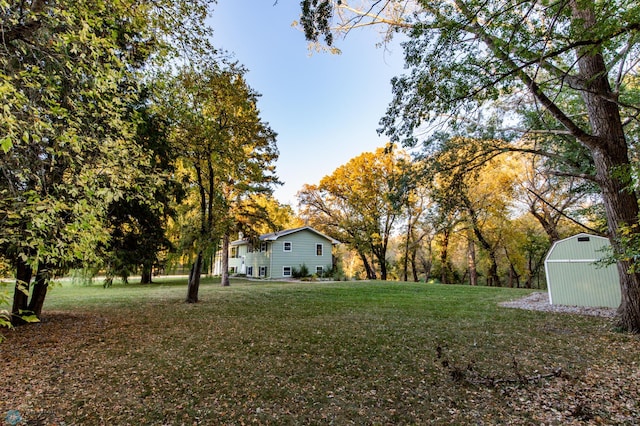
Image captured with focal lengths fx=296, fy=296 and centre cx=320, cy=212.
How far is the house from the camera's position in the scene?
23.3 meters

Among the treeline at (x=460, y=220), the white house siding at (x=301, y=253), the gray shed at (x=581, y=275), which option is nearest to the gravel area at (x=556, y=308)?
the gray shed at (x=581, y=275)

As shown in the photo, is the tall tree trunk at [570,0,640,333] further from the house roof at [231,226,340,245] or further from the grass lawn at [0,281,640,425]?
the house roof at [231,226,340,245]

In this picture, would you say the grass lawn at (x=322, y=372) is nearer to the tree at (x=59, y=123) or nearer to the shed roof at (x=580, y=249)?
the tree at (x=59, y=123)

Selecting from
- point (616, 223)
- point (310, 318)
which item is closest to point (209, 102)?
point (310, 318)

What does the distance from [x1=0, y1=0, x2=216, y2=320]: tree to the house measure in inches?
738

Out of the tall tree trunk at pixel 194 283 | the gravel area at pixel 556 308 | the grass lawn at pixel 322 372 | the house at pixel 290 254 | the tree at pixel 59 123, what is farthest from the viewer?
the house at pixel 290 254

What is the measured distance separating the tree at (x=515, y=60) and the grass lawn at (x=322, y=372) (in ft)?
6.31

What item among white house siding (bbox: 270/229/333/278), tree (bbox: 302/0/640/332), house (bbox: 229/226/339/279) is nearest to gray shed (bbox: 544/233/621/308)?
tree (bbox: 302/0/640/332)

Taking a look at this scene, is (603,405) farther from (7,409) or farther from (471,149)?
(7,409)

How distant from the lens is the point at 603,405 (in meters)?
3.22

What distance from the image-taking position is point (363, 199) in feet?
79.7

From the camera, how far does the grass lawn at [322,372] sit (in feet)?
10.2

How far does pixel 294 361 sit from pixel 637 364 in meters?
4.96

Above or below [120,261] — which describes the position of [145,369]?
below
